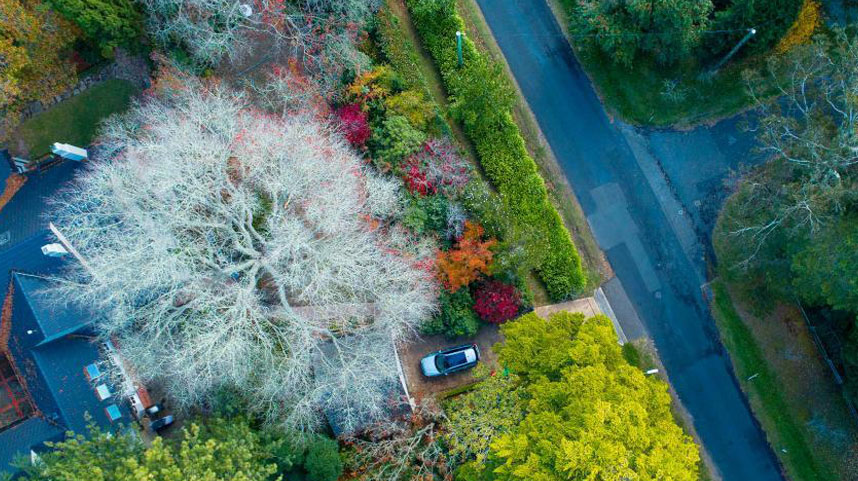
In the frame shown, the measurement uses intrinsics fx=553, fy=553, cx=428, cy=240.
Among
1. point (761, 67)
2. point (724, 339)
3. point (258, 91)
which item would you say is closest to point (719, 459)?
point (724, 339)

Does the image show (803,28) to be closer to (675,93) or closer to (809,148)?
(675,93)

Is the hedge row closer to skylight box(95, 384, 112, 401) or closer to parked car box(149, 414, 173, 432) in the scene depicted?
parked car box(149, 414, 173, 432)

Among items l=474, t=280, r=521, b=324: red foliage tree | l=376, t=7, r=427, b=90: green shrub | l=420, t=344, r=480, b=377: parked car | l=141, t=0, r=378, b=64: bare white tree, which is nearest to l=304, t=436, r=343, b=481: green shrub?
l=420, t=344, r=480, b=377: parked car

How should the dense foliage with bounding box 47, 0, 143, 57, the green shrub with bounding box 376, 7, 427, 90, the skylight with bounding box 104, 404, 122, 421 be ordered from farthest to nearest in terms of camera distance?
the green shrub with bounding box 376, 7, 427, 90 < the skylight with bounding box 104, 404, 122, 421 < the dense foliage with bounding box 47, 0, 143, 57

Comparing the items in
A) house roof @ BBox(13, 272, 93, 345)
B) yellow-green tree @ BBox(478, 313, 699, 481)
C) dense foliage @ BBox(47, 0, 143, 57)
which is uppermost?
dense foliage @ BBox(47, 0, 143, 57)

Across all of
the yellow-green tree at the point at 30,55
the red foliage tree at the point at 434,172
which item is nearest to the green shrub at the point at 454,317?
the red foliage tree at the point at 434,172

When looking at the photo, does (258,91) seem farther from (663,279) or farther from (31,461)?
(663,279)
